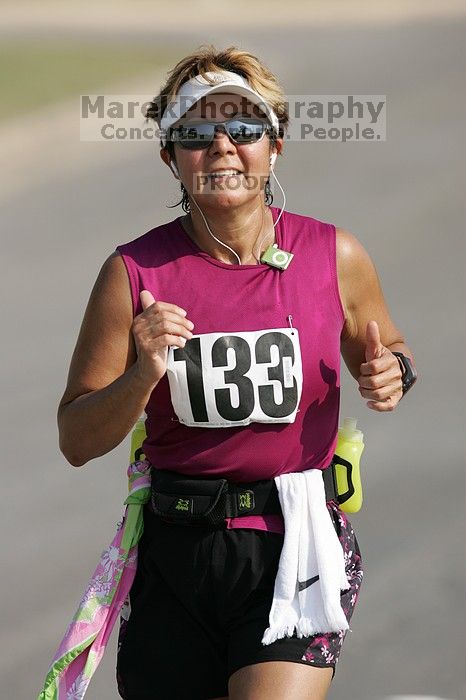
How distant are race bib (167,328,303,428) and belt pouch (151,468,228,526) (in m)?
0.12

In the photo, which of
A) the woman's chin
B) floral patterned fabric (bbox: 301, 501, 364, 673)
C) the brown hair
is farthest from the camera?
the brown hair

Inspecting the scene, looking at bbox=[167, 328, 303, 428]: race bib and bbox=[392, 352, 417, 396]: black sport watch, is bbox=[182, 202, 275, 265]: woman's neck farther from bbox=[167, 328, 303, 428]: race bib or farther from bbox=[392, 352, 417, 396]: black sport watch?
bbox=[392, 352, 417, 396]: black sport watch

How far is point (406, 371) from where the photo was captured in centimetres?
288

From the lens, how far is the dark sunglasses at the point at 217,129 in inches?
110

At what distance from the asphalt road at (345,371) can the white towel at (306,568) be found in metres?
1.70

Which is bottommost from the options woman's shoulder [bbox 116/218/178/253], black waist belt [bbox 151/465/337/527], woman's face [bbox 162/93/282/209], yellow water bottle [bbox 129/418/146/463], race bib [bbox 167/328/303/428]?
black waist belt [bbox 151/465/337/527]

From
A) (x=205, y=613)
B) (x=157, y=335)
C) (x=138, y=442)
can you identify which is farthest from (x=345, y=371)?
(x=157, y=335)

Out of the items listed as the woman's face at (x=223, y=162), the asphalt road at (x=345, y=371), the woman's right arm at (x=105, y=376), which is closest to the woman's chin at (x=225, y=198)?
the woman's face at (x=223, y=162)

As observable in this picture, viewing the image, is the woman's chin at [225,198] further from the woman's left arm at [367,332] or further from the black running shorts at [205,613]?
the black running shorts at [205,613]

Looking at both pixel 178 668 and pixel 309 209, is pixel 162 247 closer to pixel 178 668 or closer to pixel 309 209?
pixel 178 668

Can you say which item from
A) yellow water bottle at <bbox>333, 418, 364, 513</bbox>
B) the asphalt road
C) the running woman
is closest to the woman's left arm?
the running woman

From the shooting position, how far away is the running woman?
2711 millimetres

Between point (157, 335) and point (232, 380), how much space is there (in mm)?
227

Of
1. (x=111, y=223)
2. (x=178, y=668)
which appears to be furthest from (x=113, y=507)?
(x=178, y=668)
